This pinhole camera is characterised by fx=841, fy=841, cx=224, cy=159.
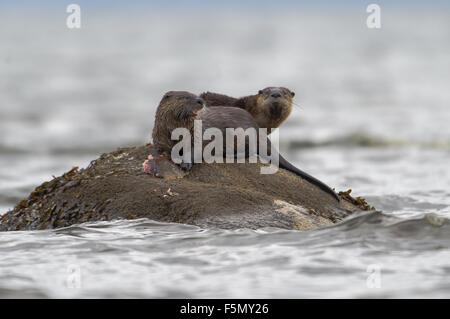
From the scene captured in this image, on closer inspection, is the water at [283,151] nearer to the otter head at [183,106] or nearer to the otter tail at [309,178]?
the otter tail at [309,178]

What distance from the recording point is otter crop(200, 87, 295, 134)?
9.47 m

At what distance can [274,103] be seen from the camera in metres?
9.47

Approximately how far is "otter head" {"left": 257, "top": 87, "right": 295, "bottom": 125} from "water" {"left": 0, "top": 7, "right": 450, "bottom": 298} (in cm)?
174

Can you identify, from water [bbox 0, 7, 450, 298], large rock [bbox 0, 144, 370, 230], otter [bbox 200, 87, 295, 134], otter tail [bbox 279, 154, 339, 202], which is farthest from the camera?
otter [bbox 200, 87, 295, 134]

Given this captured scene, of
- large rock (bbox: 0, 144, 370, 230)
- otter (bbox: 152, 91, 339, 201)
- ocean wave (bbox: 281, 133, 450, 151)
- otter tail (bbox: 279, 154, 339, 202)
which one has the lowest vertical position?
large rock (bbox: 0, 144, 370, 230)

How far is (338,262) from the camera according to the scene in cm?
617

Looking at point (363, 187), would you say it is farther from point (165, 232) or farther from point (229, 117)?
point (165, 232)

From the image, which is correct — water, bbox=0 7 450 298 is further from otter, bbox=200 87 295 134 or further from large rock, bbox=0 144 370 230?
otter, bbox=200 87 295 134

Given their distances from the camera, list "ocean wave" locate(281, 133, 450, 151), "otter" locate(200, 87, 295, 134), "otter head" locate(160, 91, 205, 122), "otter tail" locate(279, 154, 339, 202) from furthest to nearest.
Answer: "ocean wave" locate(281, 133, 450, 151) → "otter" locate(200, 87, 295, 134) → "otter tail" locate(279, 154, 339, 202) → "otter head" locate(160, 91, 205, 122)

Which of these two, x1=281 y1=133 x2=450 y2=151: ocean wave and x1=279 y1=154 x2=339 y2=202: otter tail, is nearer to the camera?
x1=279 y1=154 x2=339 y2=202: otter tail

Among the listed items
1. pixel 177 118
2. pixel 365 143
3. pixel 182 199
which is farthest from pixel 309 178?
pixel 365 143

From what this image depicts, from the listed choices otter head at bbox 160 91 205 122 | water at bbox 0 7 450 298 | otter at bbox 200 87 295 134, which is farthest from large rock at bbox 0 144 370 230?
otter at bbox 200 87 295 134

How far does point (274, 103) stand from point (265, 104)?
107 mm

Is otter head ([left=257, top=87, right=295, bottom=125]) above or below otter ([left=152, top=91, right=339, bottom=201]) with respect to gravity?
above
